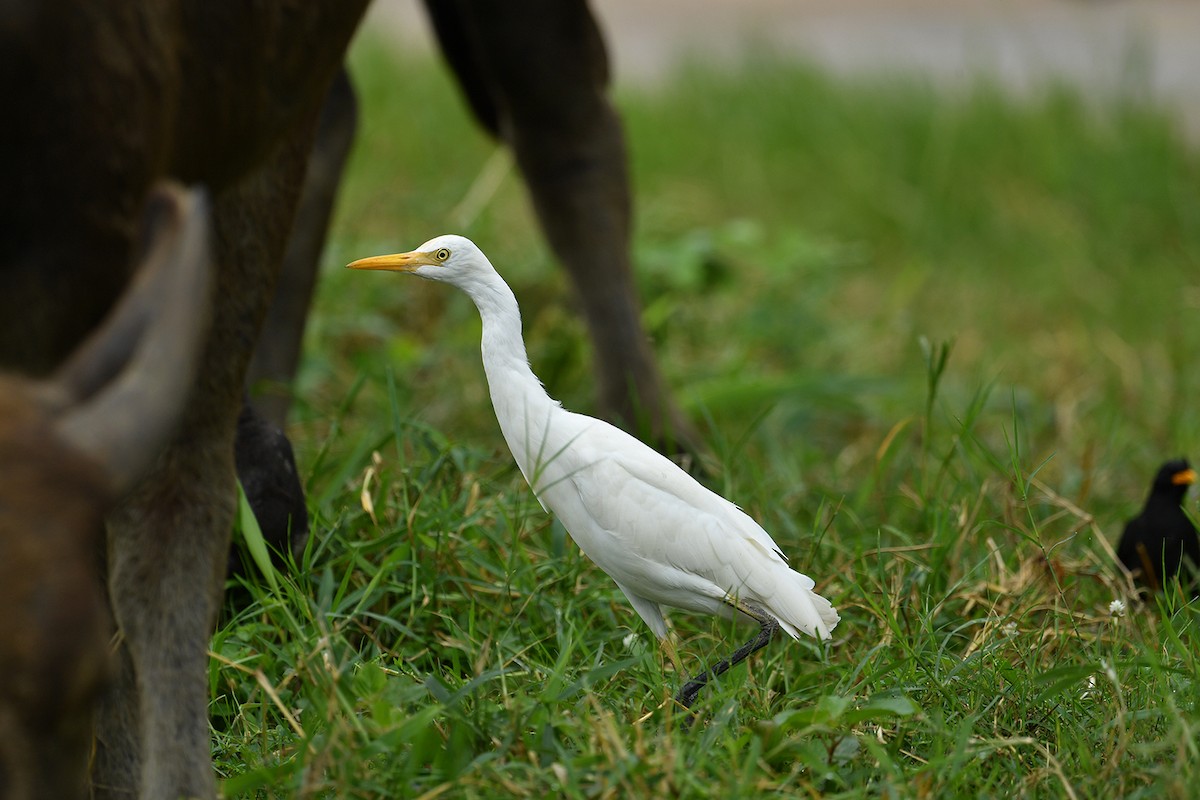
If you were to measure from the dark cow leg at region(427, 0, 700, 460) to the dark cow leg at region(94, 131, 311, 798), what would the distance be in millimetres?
1653

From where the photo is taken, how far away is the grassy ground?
2.63m

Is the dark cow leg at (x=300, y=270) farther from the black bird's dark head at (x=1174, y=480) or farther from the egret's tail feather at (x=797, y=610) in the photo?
the black bird's dark head at (x=1174, y=480)

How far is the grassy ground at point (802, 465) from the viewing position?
8.62ft

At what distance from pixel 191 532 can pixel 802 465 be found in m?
2.35

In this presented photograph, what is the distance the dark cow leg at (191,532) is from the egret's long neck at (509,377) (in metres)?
0.41

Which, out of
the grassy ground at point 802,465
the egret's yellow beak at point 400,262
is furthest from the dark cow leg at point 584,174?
the egret's yellow beak at point 400,262

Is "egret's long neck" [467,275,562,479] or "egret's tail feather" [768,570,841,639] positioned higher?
"egret's long neck" [467,275,562,479]

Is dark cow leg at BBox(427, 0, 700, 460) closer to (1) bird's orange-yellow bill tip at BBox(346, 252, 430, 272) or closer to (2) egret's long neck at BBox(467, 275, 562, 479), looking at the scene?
(2) egret's long neck at BBox(467, 275, 562, 479)

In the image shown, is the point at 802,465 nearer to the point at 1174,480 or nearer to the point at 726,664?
the point at 1174,480

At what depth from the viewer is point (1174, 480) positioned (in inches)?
151

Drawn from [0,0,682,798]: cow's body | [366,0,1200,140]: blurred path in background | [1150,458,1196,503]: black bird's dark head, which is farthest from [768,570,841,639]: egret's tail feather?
[366,0,1200,140]: blurred path in background

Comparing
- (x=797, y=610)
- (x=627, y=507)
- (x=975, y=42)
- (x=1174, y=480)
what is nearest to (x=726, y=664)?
(x=797, y=610)

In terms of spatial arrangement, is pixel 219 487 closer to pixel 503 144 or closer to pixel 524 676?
pixel 524 676

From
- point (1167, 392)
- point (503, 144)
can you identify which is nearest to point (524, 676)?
point (503, 144)
